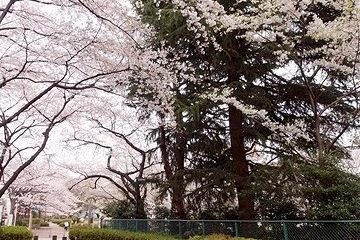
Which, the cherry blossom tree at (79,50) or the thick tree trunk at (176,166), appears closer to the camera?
the cherry blossom tree at (79,50)

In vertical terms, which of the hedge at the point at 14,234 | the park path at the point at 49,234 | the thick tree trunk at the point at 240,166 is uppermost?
the thick tree trunk at the point at 240,166

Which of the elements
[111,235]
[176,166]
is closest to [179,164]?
[176,166]

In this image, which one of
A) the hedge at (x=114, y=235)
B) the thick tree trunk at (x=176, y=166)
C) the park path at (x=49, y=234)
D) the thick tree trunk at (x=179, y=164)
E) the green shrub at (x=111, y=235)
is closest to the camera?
the hedge at (x=114, y=235)

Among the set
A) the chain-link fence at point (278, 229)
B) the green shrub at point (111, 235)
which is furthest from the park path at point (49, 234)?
the chain-link fence at point (278, 229)

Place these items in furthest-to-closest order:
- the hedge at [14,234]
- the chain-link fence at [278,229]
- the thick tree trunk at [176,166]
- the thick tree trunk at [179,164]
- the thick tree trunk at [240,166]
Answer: the hedge at [14,234]
the thick tree trunk at [176,166]
the thick tree trunk at [179,164]
the thick tree trunk at [240,166]
the chain-link fence at [278,229]

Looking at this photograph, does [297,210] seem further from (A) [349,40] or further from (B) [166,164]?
(B) [166,164]

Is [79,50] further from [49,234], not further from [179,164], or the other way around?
[49,234]

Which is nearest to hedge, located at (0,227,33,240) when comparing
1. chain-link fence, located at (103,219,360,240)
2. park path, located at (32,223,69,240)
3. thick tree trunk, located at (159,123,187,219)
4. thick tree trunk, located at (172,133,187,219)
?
park path, located at (32,223,69,240)

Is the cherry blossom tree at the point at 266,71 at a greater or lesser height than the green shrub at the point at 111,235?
greater

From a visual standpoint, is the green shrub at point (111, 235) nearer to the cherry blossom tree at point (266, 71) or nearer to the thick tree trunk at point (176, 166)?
the thick tree trunk at point (176, 166)

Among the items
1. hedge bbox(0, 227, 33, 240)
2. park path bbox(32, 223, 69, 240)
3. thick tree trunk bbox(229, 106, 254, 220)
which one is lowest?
park path bbox(32, 223, 69, 240)

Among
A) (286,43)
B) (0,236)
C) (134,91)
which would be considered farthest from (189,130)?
(0,236)

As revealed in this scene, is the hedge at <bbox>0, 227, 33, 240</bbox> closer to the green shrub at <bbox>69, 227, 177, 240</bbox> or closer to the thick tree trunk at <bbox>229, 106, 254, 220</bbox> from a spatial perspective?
the green shrub at <bbox>69, 227, 177, 240</bbox>

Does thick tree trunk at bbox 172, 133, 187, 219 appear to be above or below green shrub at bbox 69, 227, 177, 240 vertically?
above
